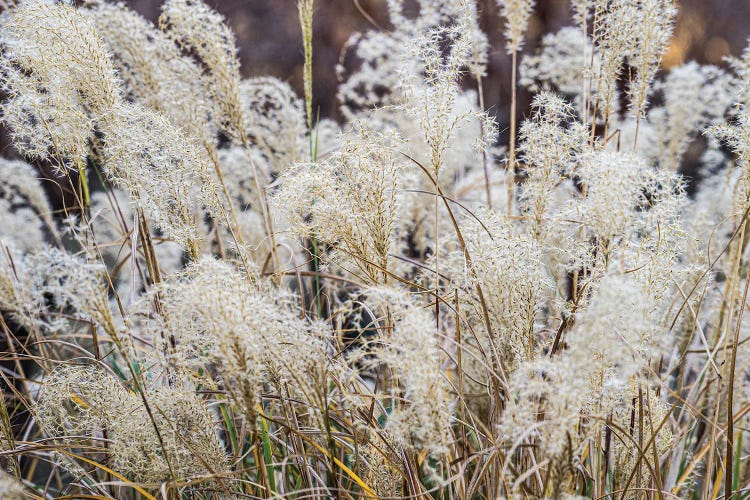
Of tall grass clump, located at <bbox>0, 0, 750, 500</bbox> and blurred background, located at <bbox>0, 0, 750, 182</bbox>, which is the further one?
blurred background, located at <bbox>0, 0, 750, 182</bbox>

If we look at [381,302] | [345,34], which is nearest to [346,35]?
[345,34]

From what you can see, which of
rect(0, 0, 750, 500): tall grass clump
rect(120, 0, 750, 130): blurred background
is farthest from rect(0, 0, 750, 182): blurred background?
rect(0, 0, 750, 500): tall grass clump

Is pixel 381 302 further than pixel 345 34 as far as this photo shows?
No

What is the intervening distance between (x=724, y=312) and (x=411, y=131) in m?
0.95

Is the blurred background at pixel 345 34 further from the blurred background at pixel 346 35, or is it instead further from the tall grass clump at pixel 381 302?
the tall grass clump at pixel 381 302

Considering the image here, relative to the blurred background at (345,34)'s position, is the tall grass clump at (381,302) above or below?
below

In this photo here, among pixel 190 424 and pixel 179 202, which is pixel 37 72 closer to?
pixel 179 202

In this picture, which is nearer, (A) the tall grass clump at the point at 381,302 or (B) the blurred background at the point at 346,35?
(A) the tall grass clump at the point at 381,302

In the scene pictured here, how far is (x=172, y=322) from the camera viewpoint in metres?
0.58

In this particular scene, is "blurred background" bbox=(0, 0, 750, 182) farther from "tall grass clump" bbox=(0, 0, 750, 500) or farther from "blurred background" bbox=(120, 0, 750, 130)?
"tall grass clump" bbox=(0, 0, 750, 500)

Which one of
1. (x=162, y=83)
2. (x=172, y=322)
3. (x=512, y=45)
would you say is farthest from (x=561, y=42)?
(x=172, y=322)

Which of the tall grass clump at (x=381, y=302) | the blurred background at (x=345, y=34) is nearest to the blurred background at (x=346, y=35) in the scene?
the blurred background at (x=345, y=34)

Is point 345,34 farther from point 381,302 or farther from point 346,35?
point 381,302

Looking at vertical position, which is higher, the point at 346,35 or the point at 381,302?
the point at 346,35
